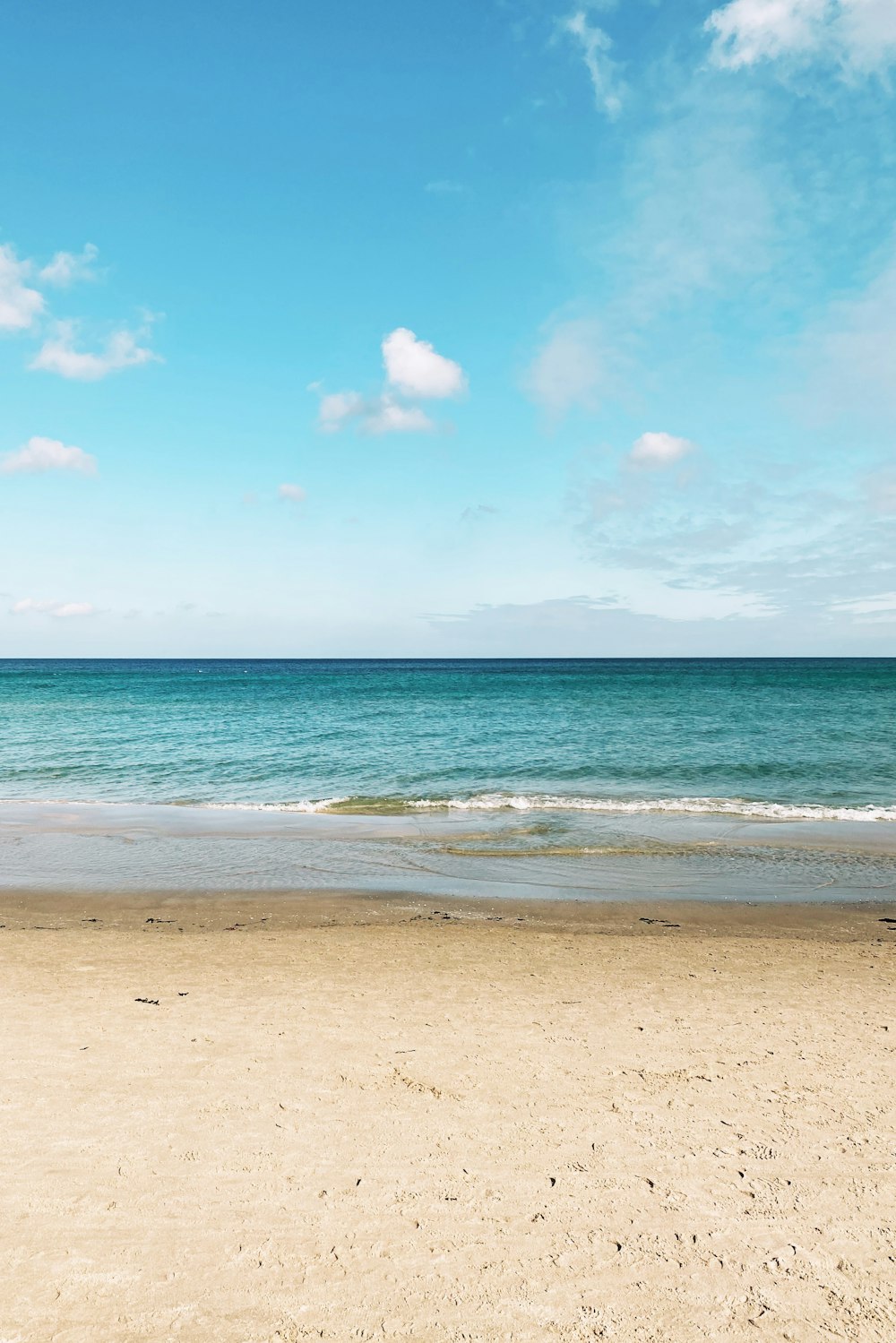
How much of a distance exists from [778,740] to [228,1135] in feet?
112

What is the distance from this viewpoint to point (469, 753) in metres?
32.3

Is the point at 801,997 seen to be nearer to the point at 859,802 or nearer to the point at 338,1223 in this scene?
the point at 338,1223

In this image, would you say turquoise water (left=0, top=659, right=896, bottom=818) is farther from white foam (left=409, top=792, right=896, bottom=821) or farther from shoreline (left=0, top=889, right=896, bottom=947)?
shoreline (left=0, top=889, right=896, bottom=947)

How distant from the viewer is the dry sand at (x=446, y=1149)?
13.8 feet

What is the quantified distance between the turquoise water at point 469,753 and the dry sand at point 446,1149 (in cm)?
1317

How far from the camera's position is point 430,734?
3959 centimetres

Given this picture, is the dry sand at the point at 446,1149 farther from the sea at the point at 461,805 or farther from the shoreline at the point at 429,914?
the sea at the point at 461,805

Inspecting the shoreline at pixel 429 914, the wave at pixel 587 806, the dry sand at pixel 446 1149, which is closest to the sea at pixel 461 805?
the wave at pixel 587 806

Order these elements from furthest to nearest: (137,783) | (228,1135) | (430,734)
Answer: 1. (430,734)
2. (137,783)
3. (228,1135)

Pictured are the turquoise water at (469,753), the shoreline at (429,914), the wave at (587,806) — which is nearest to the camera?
the shoreline at (429,914)

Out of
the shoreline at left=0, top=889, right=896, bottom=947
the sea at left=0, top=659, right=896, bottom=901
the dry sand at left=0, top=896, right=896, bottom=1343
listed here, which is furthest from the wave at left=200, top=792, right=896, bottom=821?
the dry sand at left=0, top=896, right=896, bottom=1343

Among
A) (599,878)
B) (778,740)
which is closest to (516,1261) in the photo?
(599,878)

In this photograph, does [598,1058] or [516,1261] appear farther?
[598,1058]

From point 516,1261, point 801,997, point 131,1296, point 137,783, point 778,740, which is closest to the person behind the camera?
point 131,1296
